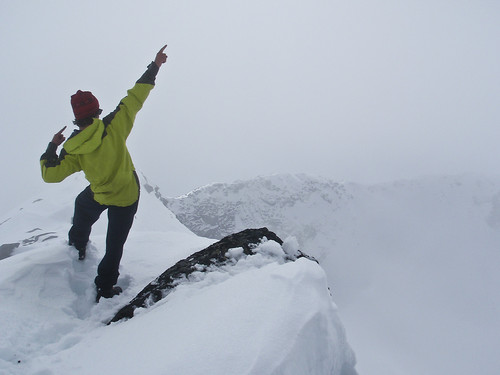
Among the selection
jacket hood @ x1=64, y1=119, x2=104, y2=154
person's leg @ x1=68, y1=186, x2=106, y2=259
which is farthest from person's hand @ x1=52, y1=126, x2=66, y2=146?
person's leg @ x1=68, y1=186, x2=106, y2=259

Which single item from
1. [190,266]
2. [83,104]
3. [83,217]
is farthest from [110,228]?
[83,104]

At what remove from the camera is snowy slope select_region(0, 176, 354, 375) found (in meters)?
2.80

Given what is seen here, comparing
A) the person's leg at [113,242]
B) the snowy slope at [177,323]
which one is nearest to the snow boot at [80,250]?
the snowy slope at [177,323]

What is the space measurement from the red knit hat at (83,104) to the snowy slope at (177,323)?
2495mm

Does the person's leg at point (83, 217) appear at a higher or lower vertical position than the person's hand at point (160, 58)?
lower

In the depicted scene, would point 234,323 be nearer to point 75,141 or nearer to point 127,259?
point 75,141

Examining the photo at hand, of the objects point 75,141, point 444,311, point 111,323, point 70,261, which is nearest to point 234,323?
point 111,323

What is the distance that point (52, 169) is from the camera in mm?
4590

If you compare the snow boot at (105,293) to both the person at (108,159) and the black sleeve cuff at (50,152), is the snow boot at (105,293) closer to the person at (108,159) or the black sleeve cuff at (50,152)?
the person at (108,159)

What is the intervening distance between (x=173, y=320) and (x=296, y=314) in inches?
51.0

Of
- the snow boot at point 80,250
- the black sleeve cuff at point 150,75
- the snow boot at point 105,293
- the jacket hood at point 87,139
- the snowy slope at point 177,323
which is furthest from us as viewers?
the snow boot at point 80,250

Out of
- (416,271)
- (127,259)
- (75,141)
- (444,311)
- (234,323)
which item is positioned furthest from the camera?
(416,271)

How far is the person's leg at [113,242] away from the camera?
5.05 meters

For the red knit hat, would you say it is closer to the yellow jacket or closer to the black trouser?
the yellow jacket
